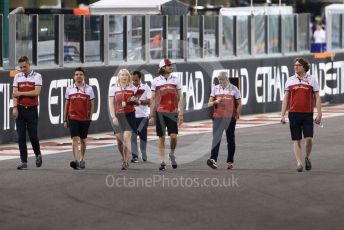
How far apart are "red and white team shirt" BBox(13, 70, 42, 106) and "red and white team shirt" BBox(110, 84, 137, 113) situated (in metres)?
1.23

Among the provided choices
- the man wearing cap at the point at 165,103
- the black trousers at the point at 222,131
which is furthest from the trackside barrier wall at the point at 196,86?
the black trousers at the point at 222,131

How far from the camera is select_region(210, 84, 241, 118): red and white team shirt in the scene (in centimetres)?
1995

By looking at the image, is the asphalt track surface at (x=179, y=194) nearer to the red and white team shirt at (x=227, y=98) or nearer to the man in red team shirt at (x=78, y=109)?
the man in red team shirt at (x=78, y=109)

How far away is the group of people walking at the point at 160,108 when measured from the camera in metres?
19.8

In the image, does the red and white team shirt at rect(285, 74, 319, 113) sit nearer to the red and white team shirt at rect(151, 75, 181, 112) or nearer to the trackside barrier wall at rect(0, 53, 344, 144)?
the red and white team shirt at rect(151, 75, 181, 112)

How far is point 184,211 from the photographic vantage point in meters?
14.9

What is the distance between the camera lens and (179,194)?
16.7 m

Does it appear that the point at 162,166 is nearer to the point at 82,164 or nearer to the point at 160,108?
the point at 160,108

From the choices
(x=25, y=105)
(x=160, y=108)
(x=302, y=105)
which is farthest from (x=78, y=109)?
(x=302, y=105)

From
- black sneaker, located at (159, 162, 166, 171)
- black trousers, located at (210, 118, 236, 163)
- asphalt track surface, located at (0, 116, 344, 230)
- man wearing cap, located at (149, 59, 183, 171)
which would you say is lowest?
asphalt track surface, located at (0, 116, 344, 230)

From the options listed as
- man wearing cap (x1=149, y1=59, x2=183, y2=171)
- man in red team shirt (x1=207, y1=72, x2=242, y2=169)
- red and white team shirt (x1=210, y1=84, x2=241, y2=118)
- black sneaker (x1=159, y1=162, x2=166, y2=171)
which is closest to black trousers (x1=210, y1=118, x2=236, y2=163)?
man in red team shirt (x1=207, y1=72, x2=242, y2=169)

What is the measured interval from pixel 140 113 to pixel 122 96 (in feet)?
5.70

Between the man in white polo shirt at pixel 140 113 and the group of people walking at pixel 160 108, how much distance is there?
0.85 ft

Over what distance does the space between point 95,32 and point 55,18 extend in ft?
5.99
